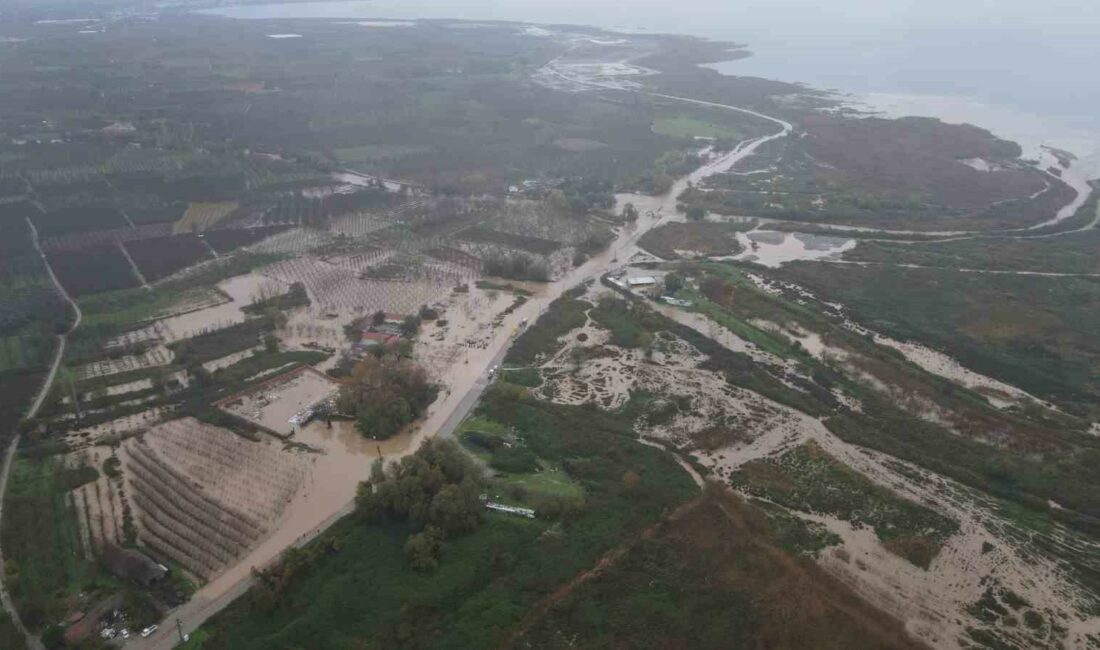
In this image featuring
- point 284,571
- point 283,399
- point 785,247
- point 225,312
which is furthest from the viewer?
point 785,247

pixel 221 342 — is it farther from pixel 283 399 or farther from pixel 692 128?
pixel 692 128

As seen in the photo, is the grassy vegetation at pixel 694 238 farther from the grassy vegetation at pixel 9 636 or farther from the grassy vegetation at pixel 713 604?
the grassy vegetation at pixel 9 636

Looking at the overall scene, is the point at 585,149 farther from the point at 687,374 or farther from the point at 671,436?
the point at 671,436

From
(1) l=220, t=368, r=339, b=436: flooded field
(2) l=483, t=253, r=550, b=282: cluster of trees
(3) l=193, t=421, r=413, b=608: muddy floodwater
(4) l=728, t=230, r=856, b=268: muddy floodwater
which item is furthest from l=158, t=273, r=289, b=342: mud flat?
(4) l=728, t=230, r=856, b=268: muddy floodwater

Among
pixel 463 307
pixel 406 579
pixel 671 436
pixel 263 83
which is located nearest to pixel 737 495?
pixel 671 436

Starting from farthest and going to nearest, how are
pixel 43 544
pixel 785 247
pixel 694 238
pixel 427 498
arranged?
pixel 694 238 → pixel 785 247 → pixel 427 498 → pixel 43 544

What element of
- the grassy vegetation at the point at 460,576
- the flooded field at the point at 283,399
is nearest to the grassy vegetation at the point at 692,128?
the flooded field at the point at 283,399

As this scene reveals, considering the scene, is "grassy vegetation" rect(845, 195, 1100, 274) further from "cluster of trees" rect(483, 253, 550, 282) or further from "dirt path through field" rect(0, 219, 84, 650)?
"dirt path through field" rect(0, 219, 84, 650)

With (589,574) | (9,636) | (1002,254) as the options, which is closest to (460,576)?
(589,574)
